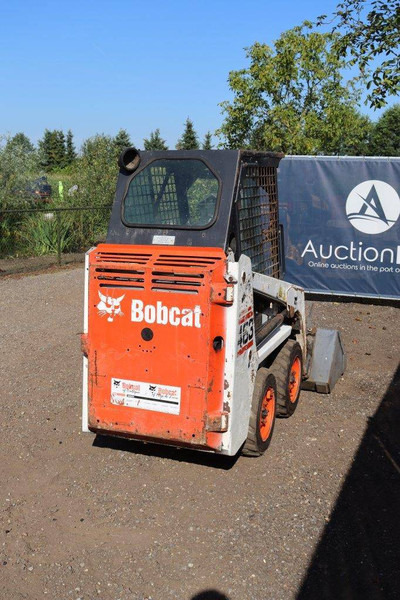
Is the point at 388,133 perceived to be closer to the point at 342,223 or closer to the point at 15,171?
the point at 15,171

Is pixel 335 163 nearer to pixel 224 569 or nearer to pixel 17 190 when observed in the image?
pixel 224 569

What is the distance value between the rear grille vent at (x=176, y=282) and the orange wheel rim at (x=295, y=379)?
2.21 metres

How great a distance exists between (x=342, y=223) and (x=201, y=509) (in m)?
7.41

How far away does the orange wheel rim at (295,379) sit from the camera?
6.52 metres

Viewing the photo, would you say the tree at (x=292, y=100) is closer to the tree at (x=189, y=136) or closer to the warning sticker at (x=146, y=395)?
the warning sticker at (x=146, y=395)

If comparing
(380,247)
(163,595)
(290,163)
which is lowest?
(163,595)

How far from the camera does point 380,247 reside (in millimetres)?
10961

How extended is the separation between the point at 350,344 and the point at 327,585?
18.1 ft

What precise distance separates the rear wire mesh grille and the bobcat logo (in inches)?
45.6

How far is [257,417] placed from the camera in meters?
5.23

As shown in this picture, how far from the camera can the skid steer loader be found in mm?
4664

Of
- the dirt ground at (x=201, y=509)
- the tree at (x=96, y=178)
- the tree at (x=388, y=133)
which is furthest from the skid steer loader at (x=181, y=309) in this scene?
the tree at (x=388, y=133)

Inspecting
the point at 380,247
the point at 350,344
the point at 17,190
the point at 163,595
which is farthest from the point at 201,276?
the point at 17,190

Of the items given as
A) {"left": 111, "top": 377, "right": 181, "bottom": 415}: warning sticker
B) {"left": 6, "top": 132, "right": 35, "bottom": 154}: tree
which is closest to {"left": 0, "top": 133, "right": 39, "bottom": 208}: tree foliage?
{"left": 6, "top": 132, "right": 35, "bottom": 154}: tree
